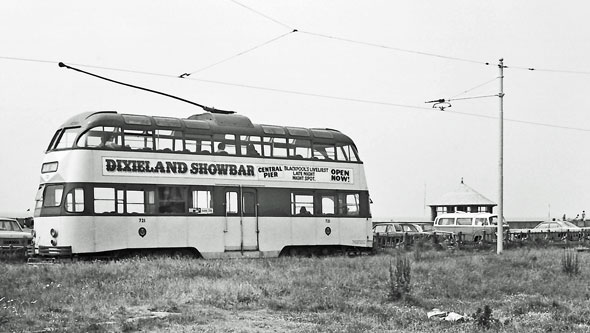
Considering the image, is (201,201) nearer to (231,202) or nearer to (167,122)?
(231,202)

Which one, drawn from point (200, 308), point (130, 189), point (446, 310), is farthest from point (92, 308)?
point (130, 189)

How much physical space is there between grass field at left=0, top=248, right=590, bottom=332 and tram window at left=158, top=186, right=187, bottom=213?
2214mm

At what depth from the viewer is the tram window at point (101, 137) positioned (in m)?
23.6

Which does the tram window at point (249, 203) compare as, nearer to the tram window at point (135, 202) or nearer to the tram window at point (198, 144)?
the tram window at point (198, 144)

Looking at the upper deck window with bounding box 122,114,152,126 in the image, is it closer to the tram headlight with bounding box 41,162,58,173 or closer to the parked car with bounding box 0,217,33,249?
the tram headlight with bounding box 41,162,58,173

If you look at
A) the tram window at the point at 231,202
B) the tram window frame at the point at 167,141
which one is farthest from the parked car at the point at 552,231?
the tram window frame at the point at 167,141

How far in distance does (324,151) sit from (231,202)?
4.27m

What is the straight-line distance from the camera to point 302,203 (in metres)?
28.2

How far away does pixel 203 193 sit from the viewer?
26.0 metres

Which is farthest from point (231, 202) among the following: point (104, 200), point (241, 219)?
point (104, 200)

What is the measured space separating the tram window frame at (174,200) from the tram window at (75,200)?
2.51 m

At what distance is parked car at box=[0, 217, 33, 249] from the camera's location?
30750mm

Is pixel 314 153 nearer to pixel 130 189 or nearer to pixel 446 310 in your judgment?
pixel 130 189

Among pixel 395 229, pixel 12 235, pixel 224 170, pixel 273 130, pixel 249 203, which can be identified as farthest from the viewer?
pixel 395 229
